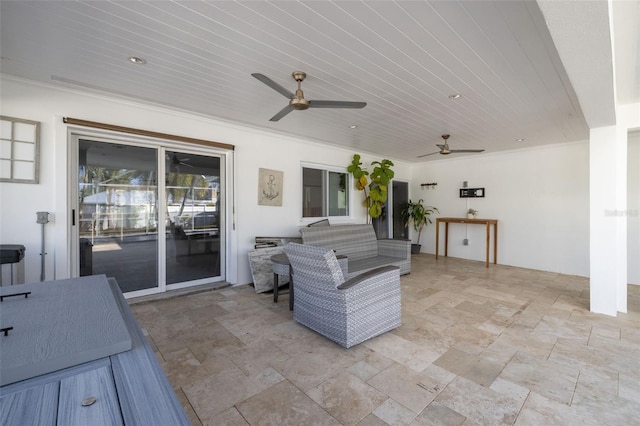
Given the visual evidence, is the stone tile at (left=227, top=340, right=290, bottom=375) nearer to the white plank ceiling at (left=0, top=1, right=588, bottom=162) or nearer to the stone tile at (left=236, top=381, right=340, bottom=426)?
the stone tile at (left=236, top=381, right=340, bottom=426)

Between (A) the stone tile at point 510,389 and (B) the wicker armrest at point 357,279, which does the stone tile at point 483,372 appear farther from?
(B) the wicker armrest at point 357,279

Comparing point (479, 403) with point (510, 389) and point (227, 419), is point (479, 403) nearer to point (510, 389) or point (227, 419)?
point (510, 389)

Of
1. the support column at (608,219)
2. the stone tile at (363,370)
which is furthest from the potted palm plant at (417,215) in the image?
the stone tile at (363,370)

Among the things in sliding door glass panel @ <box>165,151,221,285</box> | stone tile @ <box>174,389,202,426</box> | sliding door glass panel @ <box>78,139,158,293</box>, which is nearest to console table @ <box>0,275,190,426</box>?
stone tile @ <box>174,389,202,426</box>

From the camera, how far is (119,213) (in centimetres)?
351

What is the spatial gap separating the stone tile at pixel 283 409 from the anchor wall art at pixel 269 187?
10.1ft

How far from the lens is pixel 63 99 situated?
303cm

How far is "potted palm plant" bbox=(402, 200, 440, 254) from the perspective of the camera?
712cm

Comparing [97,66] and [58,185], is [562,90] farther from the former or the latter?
[58,185]

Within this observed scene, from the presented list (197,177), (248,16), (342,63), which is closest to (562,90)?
(342,63)

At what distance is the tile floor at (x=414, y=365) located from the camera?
176cm

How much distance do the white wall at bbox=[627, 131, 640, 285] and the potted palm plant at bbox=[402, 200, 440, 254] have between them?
3.27 m

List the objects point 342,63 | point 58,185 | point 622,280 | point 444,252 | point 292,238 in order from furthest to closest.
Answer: point 444,252 < point 292,238 < point 622,280 < point 58,185 < point 342,63

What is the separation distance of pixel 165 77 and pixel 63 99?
1235 millimetres
